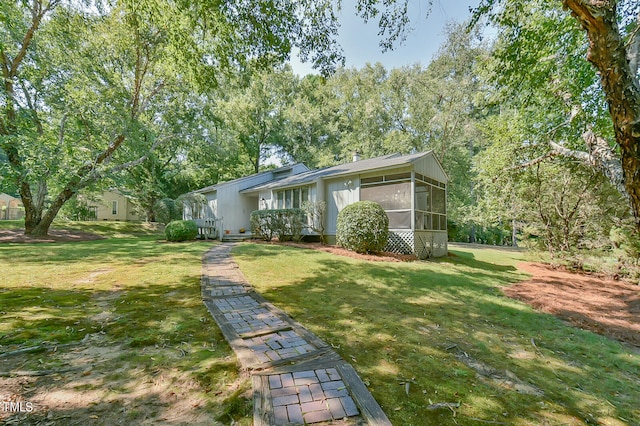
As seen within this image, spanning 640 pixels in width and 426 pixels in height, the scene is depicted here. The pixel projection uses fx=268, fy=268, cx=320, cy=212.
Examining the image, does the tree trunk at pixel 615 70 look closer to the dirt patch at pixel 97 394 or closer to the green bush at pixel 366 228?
the dirt patch at pixel 97 394

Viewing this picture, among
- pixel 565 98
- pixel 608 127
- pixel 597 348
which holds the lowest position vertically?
pixel 597 348

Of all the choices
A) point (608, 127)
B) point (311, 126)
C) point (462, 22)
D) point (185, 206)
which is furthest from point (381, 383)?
point (311, 126)

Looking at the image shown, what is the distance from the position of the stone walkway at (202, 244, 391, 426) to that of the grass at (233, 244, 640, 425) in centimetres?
20

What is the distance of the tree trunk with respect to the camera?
2.26m

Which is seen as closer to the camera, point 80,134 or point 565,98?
point 565,98

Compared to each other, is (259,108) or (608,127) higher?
(259,108)

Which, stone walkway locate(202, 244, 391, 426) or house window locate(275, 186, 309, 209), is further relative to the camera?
house window locate(275, 186, 309, 209)

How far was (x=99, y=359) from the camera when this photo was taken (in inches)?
103

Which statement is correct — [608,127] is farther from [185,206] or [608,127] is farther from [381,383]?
[185,206]

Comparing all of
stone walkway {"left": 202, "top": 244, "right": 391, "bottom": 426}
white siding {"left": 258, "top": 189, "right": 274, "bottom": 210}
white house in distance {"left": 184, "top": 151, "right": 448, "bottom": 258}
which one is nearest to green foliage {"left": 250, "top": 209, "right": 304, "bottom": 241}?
white house in distance {"left": 184, "top": 151, "right": 448, "bottom": 258}

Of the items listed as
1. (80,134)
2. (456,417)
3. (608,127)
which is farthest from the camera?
(80,134)

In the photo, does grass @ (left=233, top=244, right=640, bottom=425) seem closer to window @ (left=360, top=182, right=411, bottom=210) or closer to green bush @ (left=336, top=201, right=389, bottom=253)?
green bush @ (left=336, top=201, right=389, bottom=253)

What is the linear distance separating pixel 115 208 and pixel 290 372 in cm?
3588

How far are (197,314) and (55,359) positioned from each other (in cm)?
156
